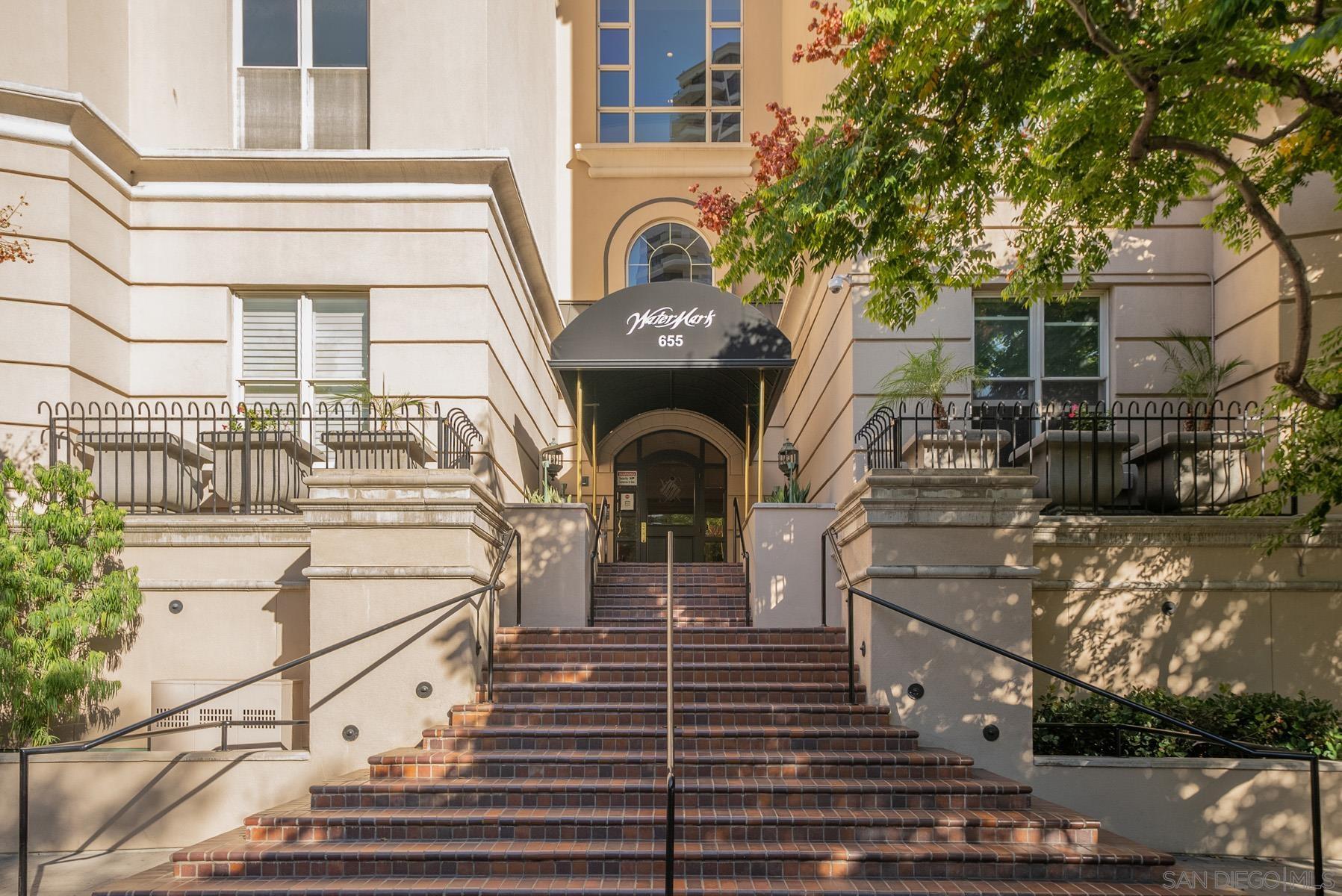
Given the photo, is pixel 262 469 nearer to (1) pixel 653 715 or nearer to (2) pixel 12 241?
(2) pixel 12 241

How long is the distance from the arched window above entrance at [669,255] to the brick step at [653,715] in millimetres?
13571

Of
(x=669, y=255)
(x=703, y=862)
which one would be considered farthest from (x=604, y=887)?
(x=669, y=255)

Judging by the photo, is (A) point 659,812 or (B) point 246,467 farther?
(B) point 246,467

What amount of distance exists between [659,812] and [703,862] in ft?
2.06

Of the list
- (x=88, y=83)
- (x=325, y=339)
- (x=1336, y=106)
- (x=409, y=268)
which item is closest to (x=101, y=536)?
(x=325, y=339)

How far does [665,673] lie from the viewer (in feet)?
30.3

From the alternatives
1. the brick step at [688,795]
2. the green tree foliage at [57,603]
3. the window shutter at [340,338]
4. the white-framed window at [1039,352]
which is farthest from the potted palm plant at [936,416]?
the green tree foliage at [57,603]

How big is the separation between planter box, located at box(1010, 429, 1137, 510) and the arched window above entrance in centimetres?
1198

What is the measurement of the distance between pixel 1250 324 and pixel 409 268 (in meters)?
10.0

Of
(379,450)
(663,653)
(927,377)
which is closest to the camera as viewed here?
(663,653)

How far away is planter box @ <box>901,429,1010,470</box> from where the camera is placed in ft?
30.4

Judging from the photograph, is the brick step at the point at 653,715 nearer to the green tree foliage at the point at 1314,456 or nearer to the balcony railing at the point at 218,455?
the balcony railing at the point at 218,455

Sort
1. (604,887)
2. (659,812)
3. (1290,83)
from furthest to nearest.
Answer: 1. (659,812)
2. (1290,83)
3. (604,887)

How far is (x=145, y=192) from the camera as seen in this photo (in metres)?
11.9
